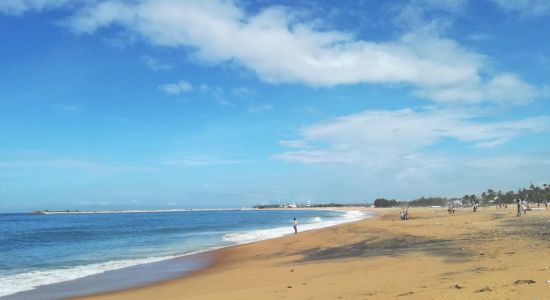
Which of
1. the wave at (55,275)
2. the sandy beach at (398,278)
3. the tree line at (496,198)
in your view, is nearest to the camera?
the sandy beach at (398,278)

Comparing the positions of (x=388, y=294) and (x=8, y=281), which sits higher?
(x=388, y=294)

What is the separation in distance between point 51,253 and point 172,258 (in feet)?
41.1

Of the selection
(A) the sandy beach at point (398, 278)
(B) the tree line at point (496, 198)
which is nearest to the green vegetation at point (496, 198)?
(B) the tree line at point (496, 198)

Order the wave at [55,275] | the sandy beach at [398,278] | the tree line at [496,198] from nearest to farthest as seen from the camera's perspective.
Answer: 1. the sandy beach at [398,278]
2. the wave at [55,275]
3. the tree line at [496,198]

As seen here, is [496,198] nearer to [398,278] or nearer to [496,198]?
[496,198]

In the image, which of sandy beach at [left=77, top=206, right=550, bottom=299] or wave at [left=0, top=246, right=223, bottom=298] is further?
wave at [left=0, top=246, right=223, bottom=298]

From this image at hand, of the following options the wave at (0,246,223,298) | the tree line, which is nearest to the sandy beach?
the wave at (0,246,223,298)

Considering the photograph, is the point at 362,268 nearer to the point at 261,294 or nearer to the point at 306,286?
the point at 306,286

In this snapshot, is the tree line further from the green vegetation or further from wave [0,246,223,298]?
wave [0,246,223,298]

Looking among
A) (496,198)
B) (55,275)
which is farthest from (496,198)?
(55,275)

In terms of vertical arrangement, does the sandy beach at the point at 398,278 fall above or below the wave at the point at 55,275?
above

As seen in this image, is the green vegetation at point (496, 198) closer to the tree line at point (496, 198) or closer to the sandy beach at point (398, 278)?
the tree line at point (496, 198)

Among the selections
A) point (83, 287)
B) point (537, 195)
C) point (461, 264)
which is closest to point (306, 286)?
point (461, 264)

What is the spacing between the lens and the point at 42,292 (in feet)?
55.3
